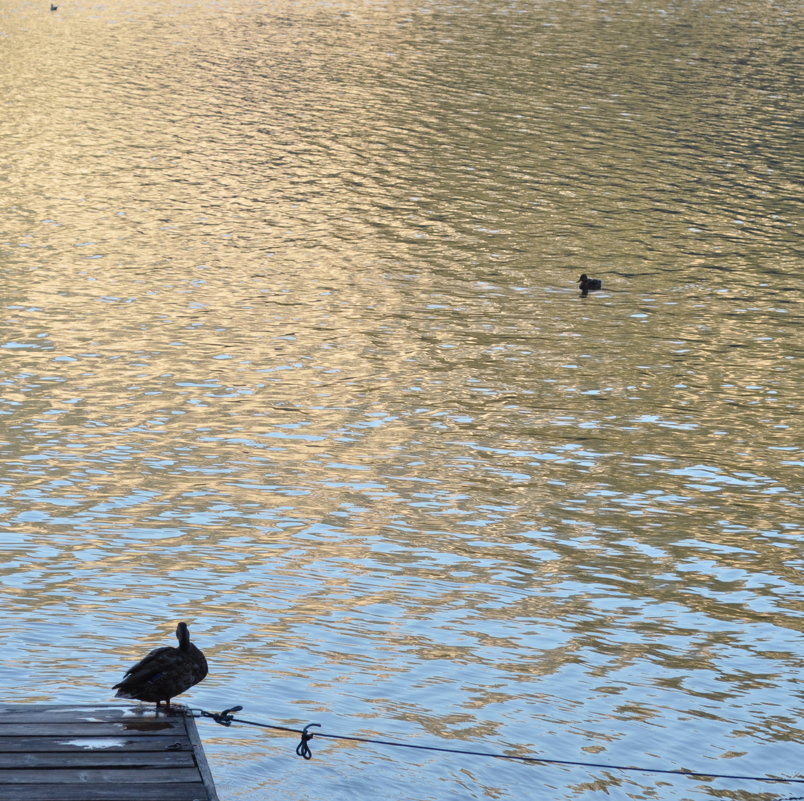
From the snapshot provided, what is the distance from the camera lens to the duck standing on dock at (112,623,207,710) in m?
11.1

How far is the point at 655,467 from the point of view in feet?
69.8

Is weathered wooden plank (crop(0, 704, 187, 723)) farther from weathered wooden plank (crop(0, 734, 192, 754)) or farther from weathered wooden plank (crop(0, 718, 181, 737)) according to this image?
weathered wooden plank (crop(0, 734, 192, 754))

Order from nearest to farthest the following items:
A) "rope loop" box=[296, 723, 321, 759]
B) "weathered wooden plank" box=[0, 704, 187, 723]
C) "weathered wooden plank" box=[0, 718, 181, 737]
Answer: "weathered wooden plank" box=[0, 718, 181, 737] < "weathered wooden plank" box=[0, 704, 187, 723] < "rope loop" box=[296, 723, 321, 759]

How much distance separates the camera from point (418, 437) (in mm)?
22344

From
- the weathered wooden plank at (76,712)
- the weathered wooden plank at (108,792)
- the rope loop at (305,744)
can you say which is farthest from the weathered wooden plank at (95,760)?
the rope loop at (305,744)

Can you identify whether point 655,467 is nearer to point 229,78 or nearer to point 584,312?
point 584,312

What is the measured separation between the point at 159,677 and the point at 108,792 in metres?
1.60

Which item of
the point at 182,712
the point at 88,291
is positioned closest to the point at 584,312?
the point at 88,291

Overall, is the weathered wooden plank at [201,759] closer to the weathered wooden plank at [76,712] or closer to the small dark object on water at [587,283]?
the weathered wooden plank at [76,712]

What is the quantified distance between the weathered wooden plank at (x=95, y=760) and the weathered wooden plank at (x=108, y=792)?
349 millimetres

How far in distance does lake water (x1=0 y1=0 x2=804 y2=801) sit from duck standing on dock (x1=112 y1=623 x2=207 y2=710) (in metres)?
1.59

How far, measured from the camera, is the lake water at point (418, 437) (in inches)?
557

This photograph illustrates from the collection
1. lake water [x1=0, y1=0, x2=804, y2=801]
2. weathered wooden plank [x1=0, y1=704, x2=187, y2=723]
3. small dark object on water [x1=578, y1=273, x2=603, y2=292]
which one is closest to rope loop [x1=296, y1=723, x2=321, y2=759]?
lake water [x1=0, y1=0, x2=804, y2=801]

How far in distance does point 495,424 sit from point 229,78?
44.5 metres
